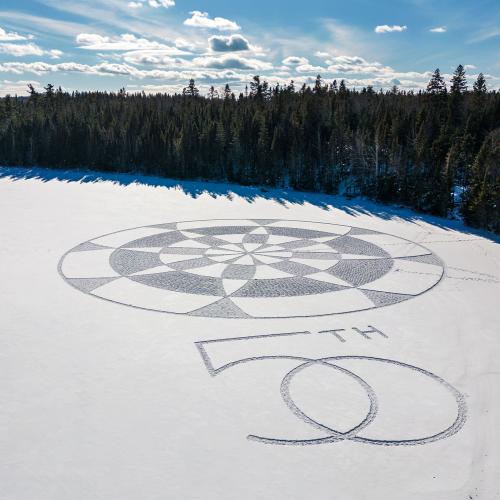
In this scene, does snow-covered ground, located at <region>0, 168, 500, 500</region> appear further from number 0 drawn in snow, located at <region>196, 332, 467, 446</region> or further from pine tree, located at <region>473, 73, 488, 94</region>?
pine tree, located at <region>473, 73, 488, 94</region>

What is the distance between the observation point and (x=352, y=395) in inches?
410

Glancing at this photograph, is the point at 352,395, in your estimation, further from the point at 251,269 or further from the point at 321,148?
the point at 321,148

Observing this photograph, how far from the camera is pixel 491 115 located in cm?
5416

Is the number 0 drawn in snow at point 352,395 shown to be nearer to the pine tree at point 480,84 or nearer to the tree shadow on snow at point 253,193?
the tree shadow on snow at point 253,193

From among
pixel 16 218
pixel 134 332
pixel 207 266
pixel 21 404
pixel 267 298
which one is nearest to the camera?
pixel 21 404

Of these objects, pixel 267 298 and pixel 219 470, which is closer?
pixel 219 470

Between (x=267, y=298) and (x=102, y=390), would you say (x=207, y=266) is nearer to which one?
(x=267, y=298)

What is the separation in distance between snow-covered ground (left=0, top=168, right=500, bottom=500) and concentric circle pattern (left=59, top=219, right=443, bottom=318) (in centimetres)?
10

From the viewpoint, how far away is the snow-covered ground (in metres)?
8.07

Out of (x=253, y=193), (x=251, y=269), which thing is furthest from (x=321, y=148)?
(x=251, y=269)

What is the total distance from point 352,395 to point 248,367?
242cm

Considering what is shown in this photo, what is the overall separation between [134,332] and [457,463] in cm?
822

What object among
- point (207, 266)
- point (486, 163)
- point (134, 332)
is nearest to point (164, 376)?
point (134, 332)

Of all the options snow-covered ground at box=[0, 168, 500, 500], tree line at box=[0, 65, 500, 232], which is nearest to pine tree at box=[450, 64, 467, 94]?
tree line at box=[0, 65, 500, 232]
